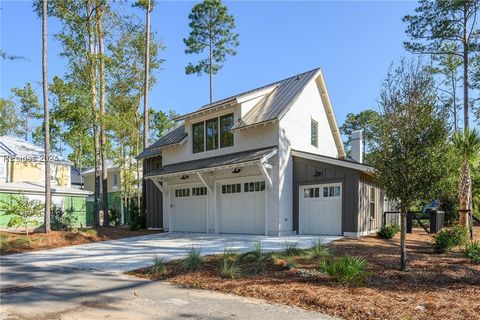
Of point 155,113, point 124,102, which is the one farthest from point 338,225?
point 155,113

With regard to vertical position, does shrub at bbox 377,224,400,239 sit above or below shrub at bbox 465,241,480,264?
below

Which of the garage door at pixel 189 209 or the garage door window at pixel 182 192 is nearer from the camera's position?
the garage door at pixel 189 209

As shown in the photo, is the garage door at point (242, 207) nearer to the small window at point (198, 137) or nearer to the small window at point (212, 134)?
the small window at point (212, 134)

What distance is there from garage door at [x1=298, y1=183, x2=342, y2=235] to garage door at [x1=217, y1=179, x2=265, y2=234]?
172cm

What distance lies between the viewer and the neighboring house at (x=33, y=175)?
2576 centimetres

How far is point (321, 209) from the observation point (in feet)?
47.4

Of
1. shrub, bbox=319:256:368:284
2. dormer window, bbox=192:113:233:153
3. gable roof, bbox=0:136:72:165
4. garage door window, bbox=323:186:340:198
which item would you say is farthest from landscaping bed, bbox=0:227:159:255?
gable roof, bbox=0:136:72:165

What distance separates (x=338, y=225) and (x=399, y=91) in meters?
7.18

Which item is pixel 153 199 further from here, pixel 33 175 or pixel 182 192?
pixel 33 175

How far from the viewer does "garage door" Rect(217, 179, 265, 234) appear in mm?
15477

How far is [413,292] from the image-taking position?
576 centimetres

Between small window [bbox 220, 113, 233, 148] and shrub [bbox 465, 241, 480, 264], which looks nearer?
shrub [bbox 465, 241, 480, 264]

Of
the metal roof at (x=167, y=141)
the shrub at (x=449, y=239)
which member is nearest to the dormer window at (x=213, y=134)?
the metal roof at (x=167, y=141)

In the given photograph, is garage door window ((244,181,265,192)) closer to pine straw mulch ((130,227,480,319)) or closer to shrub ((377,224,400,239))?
shrub ((377,224,400,239))
